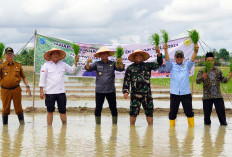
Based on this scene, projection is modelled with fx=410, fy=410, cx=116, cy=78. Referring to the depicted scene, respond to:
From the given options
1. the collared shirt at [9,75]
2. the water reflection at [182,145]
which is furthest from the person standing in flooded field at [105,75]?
the water reflection at [182,145]

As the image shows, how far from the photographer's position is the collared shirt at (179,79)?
7.52 metres

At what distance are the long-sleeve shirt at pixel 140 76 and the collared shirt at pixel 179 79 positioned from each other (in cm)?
32

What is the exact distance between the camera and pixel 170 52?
35.5ft

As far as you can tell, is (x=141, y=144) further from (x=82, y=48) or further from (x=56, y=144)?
(x=82, y=48)

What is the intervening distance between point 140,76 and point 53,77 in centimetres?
162

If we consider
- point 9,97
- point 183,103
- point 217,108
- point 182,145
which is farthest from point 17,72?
point 217,108

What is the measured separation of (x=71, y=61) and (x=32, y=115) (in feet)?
5.78

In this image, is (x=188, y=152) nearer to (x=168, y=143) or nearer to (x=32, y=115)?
(x=168, y=143)

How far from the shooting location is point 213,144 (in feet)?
18.8

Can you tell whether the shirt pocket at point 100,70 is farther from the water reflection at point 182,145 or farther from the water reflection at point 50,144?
the water reflection at point 182,145

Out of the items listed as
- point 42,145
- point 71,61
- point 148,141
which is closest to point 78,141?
point 42,145

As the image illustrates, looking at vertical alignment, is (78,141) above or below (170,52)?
below

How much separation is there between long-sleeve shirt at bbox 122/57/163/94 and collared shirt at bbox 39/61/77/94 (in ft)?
4.03

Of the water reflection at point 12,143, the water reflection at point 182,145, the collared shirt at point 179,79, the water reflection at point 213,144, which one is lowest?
the water reflection at point 213,144
